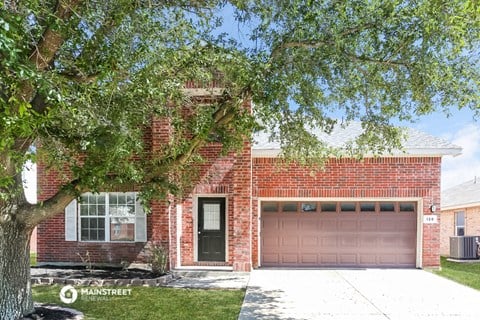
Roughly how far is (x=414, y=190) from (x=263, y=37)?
8441 mm

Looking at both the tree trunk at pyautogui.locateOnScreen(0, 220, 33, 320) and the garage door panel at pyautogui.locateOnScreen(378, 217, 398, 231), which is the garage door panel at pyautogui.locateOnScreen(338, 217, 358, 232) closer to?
the garage door panel at pyautogui.locateOnScreen(378, 217, 398, 231)

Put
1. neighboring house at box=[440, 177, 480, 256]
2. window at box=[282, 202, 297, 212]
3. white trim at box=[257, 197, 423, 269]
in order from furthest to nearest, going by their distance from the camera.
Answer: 1. neighboring house at box=[440, 177, 480, 256]
2. window at box=[282, 202, 297, 212]
3. white trim at box=[257, 197, 423, 269]

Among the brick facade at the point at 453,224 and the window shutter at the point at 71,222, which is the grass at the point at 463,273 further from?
the window shutter at the point at 71,222

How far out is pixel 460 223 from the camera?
20.5 meters

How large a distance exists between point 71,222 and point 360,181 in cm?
939

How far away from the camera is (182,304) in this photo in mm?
8531

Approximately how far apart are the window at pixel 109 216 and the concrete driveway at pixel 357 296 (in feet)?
14.0

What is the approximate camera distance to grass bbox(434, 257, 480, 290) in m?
11.1

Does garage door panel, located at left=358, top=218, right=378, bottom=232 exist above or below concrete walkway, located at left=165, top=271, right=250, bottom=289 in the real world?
above

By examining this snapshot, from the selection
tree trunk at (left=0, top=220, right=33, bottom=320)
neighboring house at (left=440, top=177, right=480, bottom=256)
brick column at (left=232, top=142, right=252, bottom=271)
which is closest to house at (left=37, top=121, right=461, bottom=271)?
brick column at (left=232, top=142, right=252, bottom=271)

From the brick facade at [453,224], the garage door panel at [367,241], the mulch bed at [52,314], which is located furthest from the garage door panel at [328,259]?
the brick facade at [453,224]

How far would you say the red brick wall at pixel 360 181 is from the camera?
519 inches

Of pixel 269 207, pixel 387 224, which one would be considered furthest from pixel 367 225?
pixel 269 207

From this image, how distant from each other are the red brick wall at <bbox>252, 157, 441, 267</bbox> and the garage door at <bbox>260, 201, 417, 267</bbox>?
473 mm
